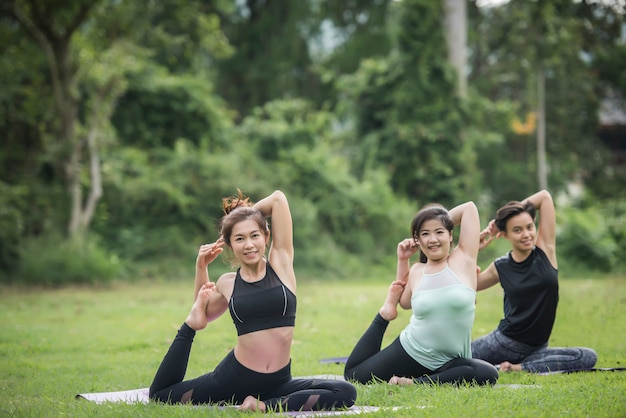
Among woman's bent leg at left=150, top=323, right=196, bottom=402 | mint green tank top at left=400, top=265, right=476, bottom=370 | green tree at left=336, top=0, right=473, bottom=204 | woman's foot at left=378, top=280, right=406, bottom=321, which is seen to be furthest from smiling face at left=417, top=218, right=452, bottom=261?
green tree at left=336, top=0, right=473, bottom=204

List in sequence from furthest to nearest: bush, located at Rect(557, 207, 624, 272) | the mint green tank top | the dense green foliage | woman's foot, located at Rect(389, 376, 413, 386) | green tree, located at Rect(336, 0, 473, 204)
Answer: green tree, located at Rect(336, 0, 473, 204) → bush, located at Rect(557, 207, 624, 272) → the dense green foliage → woman's foot, located at Rect(389, 376, 413, 386) → the mint green tank top

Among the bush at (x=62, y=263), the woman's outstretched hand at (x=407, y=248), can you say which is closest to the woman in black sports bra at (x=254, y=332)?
the woman's outstretched hand at (x=407, y=248)

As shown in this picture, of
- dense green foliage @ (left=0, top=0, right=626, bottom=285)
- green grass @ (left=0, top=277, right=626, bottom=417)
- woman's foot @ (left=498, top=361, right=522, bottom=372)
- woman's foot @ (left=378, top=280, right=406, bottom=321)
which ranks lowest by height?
woman's foot @ (left=498, top=361, right=522, bottom=372)

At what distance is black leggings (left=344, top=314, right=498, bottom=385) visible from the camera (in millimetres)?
5855

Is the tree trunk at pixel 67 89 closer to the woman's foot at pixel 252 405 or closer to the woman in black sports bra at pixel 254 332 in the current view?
the woman in black sports bra at pixel 254 332

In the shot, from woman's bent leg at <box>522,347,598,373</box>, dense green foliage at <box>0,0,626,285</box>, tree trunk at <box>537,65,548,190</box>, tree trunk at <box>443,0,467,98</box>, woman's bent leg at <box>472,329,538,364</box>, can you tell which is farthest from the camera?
tree trunk at <box>537,65,548,190</box>

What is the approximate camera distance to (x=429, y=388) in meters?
5.66

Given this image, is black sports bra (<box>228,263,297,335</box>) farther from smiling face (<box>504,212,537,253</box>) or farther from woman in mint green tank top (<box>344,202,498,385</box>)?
smiling face (<box>504,212,537,253</box>)

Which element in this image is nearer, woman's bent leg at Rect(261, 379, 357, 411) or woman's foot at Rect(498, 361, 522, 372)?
woman's bent leg at Rect(261, 379, 357, 411)

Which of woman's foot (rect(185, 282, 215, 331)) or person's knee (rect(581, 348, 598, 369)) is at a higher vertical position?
woman's foot (rect(185, 282, 215, 331))

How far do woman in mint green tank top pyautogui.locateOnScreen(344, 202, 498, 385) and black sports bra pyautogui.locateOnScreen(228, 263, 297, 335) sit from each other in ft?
3.68

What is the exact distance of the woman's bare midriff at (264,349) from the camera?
524cm

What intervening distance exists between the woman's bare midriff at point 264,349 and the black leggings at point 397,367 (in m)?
1.09

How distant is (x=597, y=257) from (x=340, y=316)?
8.66 metres
